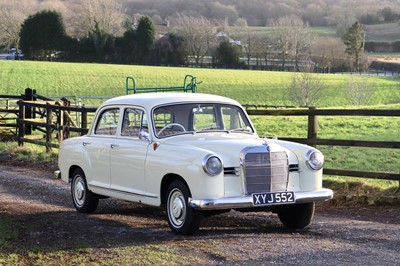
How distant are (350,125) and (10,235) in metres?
25.5

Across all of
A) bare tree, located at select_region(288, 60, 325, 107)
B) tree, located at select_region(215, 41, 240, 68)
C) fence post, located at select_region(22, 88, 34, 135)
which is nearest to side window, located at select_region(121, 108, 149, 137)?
fence post, located at select_region(22, 88, 34, 135)

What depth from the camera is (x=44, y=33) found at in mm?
98688

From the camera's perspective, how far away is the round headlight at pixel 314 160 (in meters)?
Answer: 8.40

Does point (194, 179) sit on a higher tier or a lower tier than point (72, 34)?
lower

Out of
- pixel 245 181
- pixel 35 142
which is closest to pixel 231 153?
pixel 245 181

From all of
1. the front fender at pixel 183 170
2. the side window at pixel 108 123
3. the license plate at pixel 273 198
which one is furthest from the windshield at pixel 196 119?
the license plate at pixel 273 198

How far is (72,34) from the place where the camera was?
4082 inches

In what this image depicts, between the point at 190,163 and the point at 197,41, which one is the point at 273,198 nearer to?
the point at 190,163

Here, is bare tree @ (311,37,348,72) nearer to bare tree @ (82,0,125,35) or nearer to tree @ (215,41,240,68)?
tree @ (215,41,240,68)

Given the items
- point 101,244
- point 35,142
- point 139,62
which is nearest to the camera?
point 101,244

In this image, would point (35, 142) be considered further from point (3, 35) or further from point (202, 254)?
point (3, 35)

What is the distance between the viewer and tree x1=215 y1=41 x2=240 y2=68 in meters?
105

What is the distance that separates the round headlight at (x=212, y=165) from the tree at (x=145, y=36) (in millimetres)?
91985

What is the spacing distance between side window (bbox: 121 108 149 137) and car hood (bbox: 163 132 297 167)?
663mm
